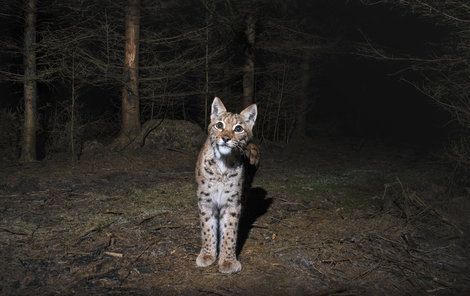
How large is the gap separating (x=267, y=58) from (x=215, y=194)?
15053 mm

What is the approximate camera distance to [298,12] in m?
18.8

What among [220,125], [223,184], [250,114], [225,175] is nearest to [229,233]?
[223,184]

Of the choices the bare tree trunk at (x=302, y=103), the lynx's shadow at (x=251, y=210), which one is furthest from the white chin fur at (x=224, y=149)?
the bare tree trunk at (x=302, y=103)

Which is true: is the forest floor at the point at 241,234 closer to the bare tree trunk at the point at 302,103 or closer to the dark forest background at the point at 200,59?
the dark forest background at the point at 200,59

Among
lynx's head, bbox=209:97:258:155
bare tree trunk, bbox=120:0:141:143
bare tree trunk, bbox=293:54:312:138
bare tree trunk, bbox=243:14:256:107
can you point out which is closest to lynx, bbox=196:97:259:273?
lynx's head, bbox=209:97:258:155

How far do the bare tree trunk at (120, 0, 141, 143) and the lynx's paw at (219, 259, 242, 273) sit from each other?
8859 millimetres

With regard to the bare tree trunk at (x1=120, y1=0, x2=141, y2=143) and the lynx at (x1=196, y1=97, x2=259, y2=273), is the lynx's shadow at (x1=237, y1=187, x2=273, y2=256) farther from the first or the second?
the bare tree trunk at (x1=120, y1=0, x2=141, y2=143)

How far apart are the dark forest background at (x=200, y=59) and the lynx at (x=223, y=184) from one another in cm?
419

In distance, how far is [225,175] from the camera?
5.70 m

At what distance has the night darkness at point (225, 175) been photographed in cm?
571

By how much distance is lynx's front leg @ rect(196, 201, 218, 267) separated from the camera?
586 cm

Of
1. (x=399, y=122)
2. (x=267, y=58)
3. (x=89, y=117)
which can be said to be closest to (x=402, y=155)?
(x=267, y=58)

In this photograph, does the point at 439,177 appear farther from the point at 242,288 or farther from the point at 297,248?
the point at 242,288

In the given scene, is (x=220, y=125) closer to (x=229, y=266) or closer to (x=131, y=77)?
(x=229, y=266)
